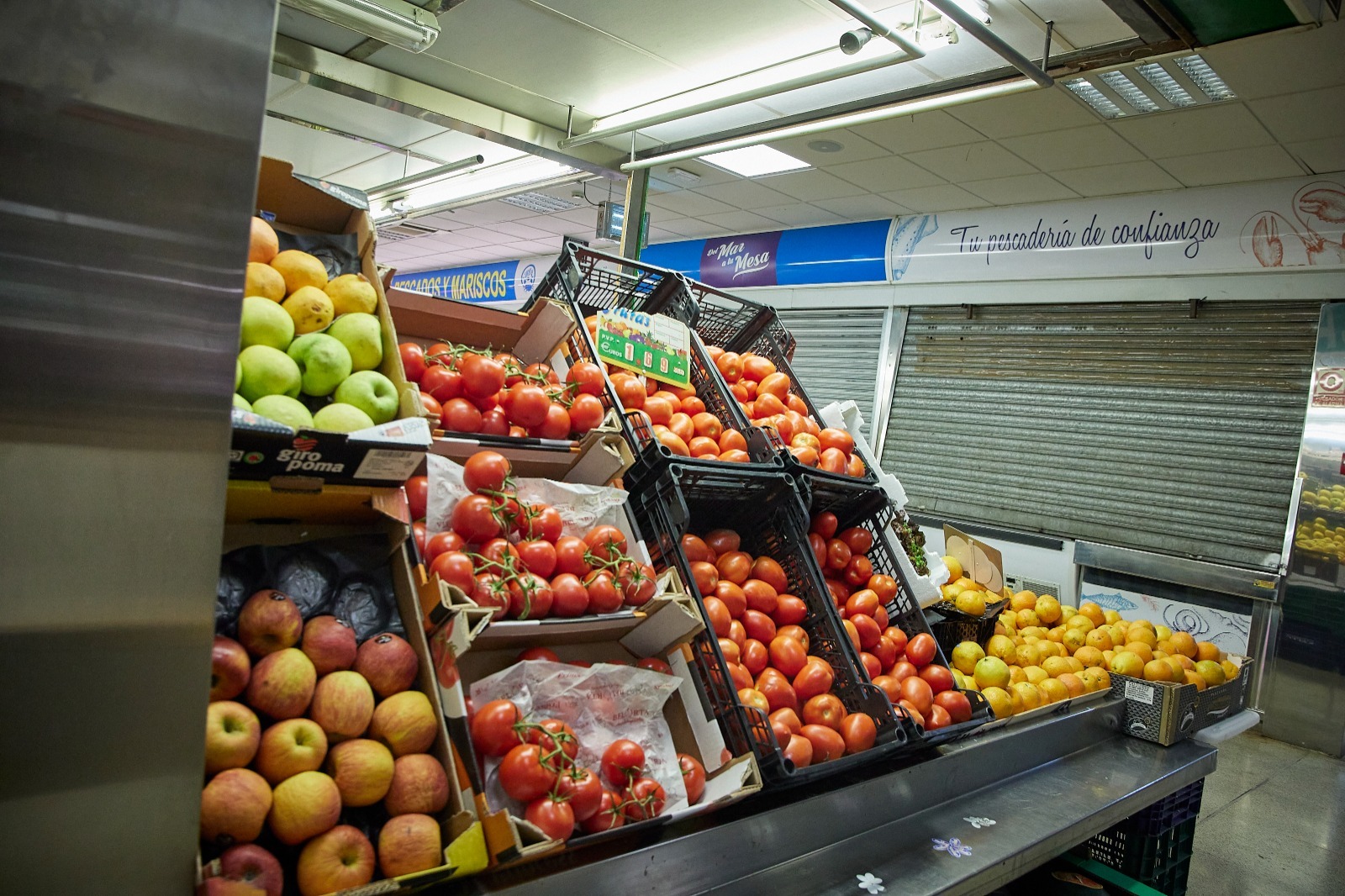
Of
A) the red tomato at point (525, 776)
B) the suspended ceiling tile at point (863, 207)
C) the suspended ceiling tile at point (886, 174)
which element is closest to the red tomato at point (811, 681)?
the red tomato at point (525, 776)

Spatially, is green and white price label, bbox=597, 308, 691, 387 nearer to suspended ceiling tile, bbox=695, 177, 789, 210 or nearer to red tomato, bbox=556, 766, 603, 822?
red tomato, bbox=556, 766, 603, 822

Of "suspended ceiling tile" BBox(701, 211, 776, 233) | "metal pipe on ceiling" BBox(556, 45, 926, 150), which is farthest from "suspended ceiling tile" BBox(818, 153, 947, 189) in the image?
"suspended ceiling tile" BBox(701, 211, 776, 233)

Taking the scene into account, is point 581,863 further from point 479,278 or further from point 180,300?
point 479,278

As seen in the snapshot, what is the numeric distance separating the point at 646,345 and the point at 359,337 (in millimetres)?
1129

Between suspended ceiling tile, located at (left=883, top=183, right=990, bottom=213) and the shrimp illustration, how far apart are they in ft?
6.25

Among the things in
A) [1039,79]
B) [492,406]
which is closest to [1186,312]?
[1039,79]

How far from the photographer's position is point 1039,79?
361 cm

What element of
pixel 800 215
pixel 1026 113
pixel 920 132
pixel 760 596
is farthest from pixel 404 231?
pixel 760 596

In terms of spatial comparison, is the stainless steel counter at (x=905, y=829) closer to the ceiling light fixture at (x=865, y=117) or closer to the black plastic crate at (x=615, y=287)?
the black plastic crate at (x=615, y=287)

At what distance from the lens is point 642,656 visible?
2.04 metres

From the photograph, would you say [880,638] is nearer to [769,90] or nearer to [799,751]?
[799,751]

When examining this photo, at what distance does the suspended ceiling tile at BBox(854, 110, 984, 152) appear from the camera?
206 inches

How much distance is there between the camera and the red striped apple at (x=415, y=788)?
4.46ft

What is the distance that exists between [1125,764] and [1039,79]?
2.73 meters
